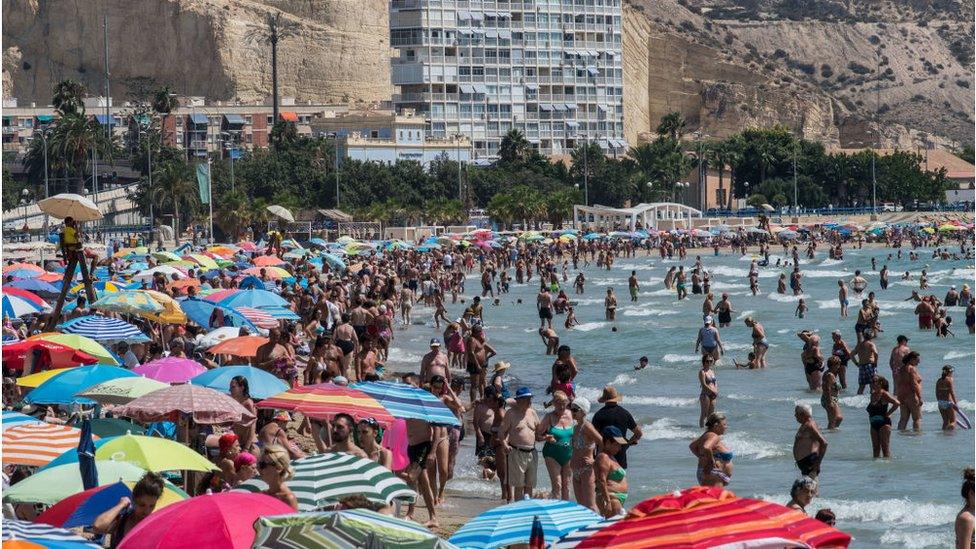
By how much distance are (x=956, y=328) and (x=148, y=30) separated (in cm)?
10766

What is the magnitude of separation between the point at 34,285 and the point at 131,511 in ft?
51.9

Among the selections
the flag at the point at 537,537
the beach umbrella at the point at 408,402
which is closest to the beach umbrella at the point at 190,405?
the beach umbrella at the point at 408,402

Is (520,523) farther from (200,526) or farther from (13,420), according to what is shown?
(13,420)

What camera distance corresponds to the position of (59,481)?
8.82m

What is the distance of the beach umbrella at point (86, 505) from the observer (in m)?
8.05

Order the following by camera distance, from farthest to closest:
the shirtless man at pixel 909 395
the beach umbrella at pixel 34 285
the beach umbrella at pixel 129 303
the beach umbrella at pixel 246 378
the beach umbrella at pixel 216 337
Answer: the beach umbrella at pixel 34 285
the beach umbrella at pixel 129 303
the shirtless man at pixel 909 395
the beach umbrella at pixel 216 337
the beach umbrella at pixel 246 378

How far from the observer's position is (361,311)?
74.7 ft

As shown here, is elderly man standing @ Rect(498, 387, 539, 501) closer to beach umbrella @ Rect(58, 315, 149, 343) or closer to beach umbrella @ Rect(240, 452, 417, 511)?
beach umbrella @ Rect(240, 452, 417, 511)

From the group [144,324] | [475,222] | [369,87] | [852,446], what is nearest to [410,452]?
[852,446]

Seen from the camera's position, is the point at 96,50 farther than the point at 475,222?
Yes

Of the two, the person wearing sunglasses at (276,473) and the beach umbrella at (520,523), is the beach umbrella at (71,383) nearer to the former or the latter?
the person wearing sunglasses at (276,473)

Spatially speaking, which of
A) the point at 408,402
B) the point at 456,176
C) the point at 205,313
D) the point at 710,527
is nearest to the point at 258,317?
the point at 205,313

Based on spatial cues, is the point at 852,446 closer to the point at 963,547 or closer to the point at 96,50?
the point at 963,547

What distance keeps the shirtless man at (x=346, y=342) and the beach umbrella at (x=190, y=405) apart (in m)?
5.51
